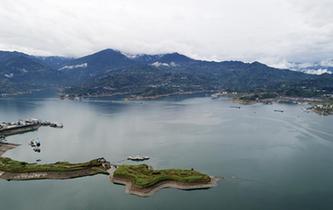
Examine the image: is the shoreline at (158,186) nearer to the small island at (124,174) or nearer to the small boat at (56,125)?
the small island at (124,174)

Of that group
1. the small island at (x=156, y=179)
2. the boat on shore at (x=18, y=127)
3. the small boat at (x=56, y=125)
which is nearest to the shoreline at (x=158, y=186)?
the small island at (x=156, y=179)

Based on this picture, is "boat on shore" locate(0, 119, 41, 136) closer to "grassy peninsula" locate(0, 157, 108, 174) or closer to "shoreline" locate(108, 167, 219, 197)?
"grassy peninsula" locate(0, 157, 108, 174)

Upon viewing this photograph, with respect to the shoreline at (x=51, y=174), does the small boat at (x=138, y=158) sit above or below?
above

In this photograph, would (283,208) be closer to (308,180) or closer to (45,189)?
(308,180)

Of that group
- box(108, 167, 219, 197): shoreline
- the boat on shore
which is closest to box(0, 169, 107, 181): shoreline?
box(108, 167, 219, 197): shoreline

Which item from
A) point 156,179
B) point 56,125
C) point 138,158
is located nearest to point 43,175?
point 138,158

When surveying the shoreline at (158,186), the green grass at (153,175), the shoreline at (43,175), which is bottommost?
the shoreline at (43,175)

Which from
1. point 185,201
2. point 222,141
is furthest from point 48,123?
point 185,201
